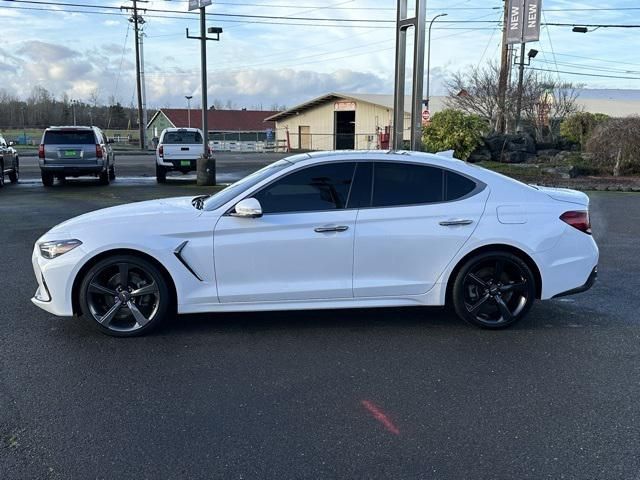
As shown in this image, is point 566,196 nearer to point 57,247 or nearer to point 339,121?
point 57,247

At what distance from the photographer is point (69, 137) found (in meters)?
17.8

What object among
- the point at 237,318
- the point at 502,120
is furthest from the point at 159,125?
the point at 237,318

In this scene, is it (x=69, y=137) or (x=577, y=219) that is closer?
(x=577, y=219)

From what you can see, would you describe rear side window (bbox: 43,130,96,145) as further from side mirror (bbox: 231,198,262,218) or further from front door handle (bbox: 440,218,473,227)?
front door handle (bbox: 440,218,473,227)

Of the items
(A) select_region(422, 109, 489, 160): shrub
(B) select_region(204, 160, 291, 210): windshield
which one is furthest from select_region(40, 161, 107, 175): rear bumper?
(B) select_region(204, 160, 291, 210): windshield

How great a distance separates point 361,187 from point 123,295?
2.20 metres

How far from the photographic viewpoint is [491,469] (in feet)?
10.5

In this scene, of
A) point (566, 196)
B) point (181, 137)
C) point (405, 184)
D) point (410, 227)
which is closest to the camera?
point (410, 227)

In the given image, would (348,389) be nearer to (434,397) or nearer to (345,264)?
(434,397)

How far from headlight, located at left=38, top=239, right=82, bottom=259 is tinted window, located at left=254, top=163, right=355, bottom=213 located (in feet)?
Result: 5.04

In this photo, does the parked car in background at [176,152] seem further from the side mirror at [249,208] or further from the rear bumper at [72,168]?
the side mirror at [249,208]

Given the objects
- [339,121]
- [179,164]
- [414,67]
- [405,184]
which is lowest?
[179,164]

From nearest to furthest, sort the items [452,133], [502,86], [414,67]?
[414,67] → [452,133] → [502,86]

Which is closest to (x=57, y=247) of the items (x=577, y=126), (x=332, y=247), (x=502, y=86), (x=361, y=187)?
(x=332, y=247)
